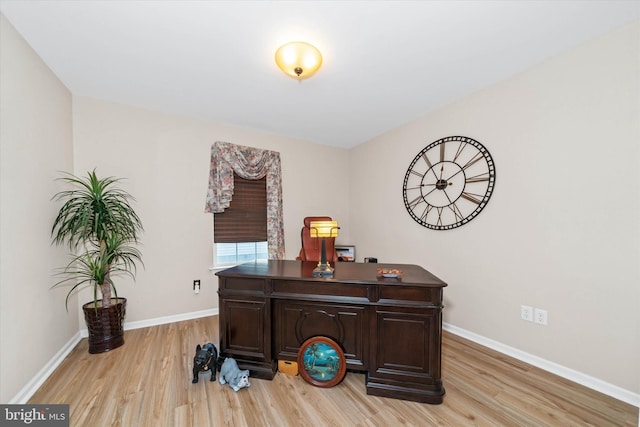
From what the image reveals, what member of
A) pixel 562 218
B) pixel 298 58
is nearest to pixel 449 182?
pixel 562 218

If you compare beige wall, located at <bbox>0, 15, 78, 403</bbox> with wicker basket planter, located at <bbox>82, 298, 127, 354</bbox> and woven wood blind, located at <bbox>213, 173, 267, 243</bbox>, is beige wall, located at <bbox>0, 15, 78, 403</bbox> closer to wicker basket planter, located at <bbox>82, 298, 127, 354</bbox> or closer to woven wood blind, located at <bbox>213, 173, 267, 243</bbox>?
wicker basket planter, located at <bbox>82, 298, 127, 354</bbox>

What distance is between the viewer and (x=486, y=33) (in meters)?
1.80

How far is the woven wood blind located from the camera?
3.48m

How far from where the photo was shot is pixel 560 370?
2.00m

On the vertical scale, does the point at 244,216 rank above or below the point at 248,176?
below

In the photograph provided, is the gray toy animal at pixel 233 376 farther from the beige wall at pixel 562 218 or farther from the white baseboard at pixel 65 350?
the beige wall at pixel 562 218

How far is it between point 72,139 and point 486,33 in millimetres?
3942

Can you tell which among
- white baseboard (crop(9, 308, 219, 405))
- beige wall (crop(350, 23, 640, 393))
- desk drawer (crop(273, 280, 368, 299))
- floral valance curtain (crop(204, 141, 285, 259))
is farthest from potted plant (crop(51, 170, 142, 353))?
beige wall (crop(350, 23, 640, 393))

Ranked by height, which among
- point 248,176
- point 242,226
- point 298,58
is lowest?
point 242,226

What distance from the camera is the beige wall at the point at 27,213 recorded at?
1615 mm

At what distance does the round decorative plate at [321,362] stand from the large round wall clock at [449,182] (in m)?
1.88

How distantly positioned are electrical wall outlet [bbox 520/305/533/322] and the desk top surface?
1.02m

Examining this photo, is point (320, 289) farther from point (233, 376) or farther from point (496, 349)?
point (496, 349)

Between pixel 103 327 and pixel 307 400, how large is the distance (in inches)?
82.8
